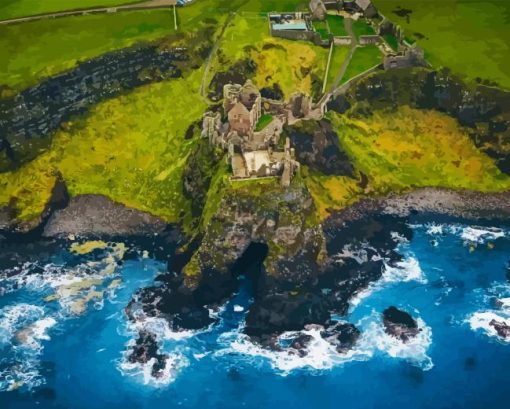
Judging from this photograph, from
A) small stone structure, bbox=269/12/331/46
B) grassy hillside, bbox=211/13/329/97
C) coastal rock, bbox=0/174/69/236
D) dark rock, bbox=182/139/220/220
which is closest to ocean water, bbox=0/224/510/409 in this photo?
coastal rock, bbox=0/174/69/236

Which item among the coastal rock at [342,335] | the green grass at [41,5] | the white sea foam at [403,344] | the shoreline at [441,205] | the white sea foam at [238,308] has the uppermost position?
the green grass at [41,5]

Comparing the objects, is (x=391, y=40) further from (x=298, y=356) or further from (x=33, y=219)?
(x=33, y=219)

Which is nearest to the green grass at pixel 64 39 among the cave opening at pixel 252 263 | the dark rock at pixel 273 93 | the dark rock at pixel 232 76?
the dark rock at pixel 232 76

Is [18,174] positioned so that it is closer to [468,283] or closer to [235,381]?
[235,381]

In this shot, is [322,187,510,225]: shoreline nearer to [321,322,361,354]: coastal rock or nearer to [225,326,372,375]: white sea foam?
[321,322,361,354]: coastal rock

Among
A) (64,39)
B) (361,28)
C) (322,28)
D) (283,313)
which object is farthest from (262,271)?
(64,39)

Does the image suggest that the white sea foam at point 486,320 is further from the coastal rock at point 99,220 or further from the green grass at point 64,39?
the green grass at point 64,39
